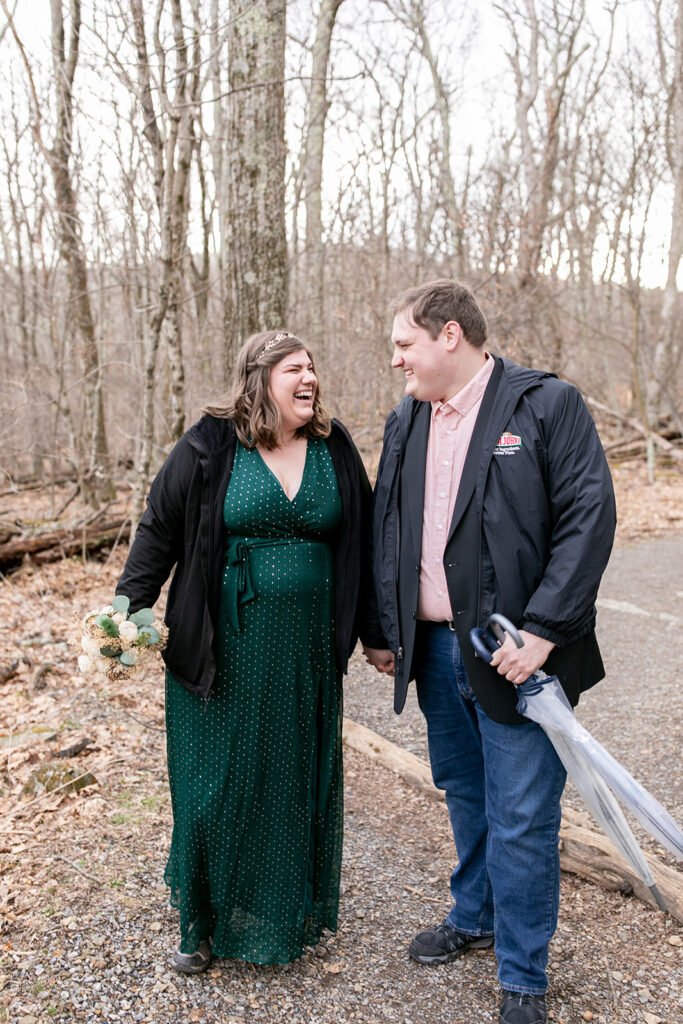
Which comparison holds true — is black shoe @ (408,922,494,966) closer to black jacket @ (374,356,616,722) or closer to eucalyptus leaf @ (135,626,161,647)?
black jacket @ (374,356,616,722)

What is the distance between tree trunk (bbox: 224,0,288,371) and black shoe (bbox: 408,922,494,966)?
3.37 metres

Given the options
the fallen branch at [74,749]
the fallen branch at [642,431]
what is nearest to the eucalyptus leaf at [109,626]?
the fallen branch at [74,749]

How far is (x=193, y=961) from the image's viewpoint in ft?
9.36

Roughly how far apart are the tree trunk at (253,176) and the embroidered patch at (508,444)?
2812mm

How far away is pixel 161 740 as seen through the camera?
4820 mm

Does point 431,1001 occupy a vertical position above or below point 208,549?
below

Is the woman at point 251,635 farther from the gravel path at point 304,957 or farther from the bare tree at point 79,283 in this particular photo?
the bare tree at point 79,283

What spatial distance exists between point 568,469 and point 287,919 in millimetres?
1813

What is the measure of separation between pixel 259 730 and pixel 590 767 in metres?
1.09

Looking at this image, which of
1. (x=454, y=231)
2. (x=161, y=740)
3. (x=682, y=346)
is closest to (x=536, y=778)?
(x=161, y=740)

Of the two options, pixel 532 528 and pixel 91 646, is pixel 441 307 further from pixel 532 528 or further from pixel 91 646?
pixel 91 646

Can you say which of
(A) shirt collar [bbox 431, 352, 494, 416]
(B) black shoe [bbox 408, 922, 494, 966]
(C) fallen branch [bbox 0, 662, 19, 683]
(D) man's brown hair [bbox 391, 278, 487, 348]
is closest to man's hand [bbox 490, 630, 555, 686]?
(A) shirt collar [bbox 431, 352, 494, 416]

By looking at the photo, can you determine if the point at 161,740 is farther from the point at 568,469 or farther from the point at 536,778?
the point at 568,469

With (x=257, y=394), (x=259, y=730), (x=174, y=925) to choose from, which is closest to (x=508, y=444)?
(x=257, y=394)
